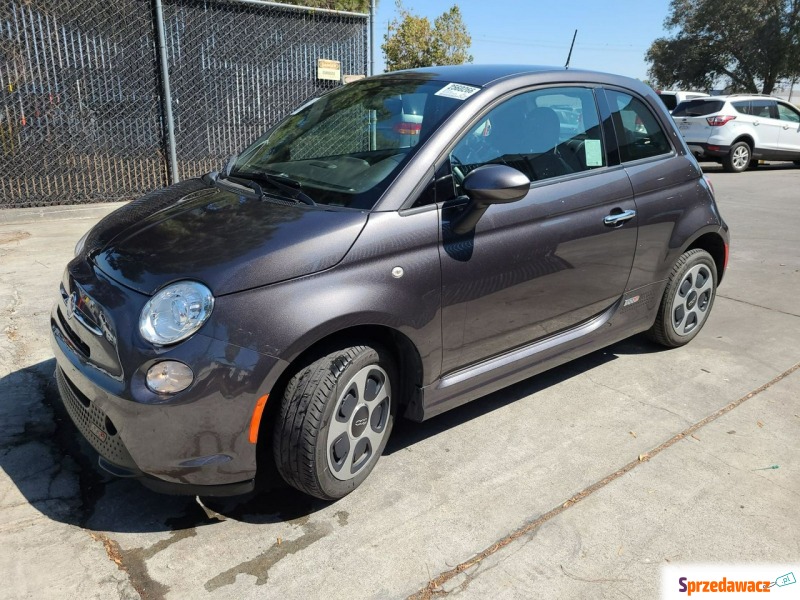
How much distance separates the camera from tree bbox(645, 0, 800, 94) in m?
30.4

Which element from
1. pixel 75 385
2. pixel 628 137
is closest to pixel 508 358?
pixel 628 137

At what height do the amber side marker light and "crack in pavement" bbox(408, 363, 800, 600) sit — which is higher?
the amber side marker light

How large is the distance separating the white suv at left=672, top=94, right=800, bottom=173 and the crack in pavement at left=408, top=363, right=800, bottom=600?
499 inches

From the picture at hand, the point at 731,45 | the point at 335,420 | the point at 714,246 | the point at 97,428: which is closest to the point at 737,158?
the point at 714,246

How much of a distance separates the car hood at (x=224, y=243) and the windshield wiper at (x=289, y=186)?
2.2 inches

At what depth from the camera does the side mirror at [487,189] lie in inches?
115

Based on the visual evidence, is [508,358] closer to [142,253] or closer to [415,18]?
[142,253]

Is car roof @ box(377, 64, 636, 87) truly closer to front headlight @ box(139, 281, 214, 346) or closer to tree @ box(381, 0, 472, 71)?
front headlight @ box(139, 281, 214, 346)

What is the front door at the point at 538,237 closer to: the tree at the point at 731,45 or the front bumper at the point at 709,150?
the front bumper at the point at 709,150

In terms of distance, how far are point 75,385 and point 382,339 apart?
4.19ft

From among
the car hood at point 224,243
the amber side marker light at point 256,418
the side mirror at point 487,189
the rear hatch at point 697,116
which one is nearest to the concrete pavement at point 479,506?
the amber side marker light at point 256,418

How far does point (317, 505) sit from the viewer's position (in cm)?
296

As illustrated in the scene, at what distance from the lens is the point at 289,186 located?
10.5ft

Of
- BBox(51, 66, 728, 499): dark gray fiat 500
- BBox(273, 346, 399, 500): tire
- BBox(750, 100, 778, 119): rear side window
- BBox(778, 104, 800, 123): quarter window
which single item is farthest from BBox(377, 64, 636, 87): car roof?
BBox(778, 104, 800, 123): quarter window
